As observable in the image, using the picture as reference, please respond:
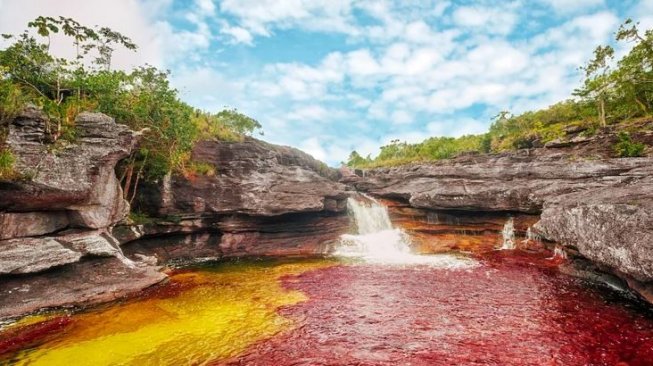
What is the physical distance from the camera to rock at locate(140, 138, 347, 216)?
29.4 metres

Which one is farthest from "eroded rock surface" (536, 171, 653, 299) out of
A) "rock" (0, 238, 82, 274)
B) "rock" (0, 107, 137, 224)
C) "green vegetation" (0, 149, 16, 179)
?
"green vegetation" (0, 149, 16, 179)

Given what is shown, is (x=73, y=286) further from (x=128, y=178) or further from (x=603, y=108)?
(x=603, y=108)

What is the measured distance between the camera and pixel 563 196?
21.4 meters

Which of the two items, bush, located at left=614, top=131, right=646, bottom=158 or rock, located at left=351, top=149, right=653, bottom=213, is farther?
bush, located at left=614, top=131, right=646, bottom=158

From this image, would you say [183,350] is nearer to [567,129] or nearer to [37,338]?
[37,338]

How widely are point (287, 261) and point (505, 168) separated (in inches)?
848

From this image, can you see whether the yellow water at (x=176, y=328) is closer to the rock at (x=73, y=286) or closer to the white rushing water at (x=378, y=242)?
the rock at (x=73, y=286)

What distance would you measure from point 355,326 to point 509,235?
22.8 meters

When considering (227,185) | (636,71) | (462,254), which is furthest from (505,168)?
(227,185)

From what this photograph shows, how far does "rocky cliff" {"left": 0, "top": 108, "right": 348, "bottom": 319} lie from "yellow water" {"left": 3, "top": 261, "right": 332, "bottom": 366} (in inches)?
118

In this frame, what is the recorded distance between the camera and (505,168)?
32.1m

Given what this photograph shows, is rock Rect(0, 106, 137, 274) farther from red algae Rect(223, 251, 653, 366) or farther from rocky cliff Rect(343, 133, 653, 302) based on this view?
rocky cliff Rect(343, 133, 653, 302)

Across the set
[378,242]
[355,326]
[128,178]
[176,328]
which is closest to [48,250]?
[176,328]

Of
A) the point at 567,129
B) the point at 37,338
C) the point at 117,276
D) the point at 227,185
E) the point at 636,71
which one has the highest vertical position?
the point at 636,71
